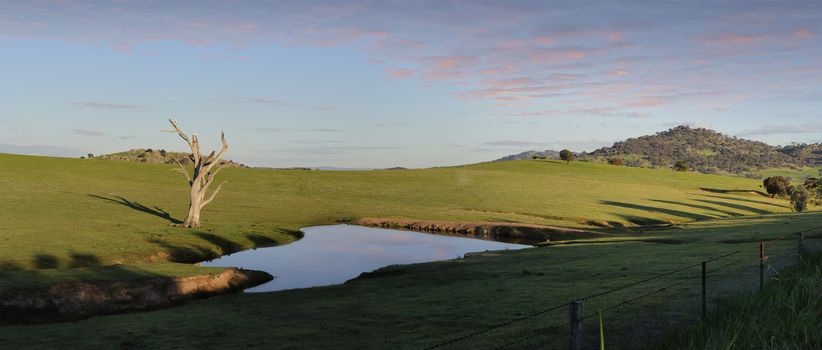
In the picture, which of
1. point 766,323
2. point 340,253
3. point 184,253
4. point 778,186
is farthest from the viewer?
point 778,186

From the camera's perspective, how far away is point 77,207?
7906cm

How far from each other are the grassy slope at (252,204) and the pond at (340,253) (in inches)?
141

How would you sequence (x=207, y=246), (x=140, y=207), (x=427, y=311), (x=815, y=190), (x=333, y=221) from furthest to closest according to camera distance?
(x=815, y=190) < (x=333, y=221) < (x=140, y=207) < (x=207, y=246) < (x=427, y=311)

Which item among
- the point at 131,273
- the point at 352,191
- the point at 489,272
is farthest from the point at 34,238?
the point at 352,191

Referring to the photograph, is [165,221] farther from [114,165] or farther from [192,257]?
[114,165]

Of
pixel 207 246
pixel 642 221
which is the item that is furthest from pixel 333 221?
pixel 642 221

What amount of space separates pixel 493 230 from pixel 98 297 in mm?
54175

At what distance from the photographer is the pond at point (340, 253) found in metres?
51.5

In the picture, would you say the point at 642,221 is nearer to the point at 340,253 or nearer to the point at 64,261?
the point at 340,253

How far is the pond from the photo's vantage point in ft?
169

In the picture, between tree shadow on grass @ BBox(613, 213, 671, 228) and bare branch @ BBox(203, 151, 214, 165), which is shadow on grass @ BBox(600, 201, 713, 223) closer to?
tree shadow on grass @ BBox(613, 213, 671, 228)

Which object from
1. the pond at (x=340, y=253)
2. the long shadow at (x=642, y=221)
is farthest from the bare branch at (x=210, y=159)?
the long shadow at (x=642, y=221)

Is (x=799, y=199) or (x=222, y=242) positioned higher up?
(x=799, y=199)

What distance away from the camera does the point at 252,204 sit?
96062mm
